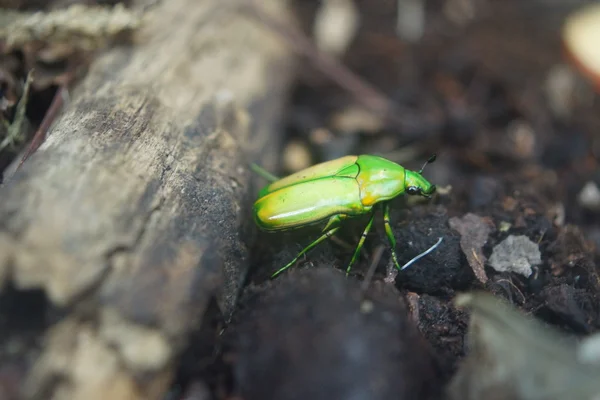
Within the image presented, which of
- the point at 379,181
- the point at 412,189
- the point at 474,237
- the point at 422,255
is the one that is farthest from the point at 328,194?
the point at 474,237

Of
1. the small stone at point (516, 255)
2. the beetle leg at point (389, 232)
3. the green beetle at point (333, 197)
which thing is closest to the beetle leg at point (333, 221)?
the green beetle at point (333, 197)

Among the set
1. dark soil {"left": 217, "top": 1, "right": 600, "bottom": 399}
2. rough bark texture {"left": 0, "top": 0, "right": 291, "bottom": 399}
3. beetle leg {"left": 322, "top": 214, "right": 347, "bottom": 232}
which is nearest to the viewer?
rough bark texture {"left": 0, "top": 0, "right": 291, "bottom": 399}

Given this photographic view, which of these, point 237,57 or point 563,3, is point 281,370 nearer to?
point 237,57

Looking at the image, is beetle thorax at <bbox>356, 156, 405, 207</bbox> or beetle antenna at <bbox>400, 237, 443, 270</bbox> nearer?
beetle antenna at <bbox>400, 237, 443, 270</bbox>

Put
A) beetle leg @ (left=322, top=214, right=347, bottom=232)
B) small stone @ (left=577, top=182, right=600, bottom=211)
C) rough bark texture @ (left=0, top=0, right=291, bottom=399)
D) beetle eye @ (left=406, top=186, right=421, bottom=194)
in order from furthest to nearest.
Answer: small stone @ (left=577, top=182, right=600, bottom=211) → beetle eye @ (left=406, top=186, right=421, bottom=194) → beetle leg @ (left=322, top=214, right=347, bottom=232) → rough bark texture @ (left=0, top=0, right=291, bottom=399)

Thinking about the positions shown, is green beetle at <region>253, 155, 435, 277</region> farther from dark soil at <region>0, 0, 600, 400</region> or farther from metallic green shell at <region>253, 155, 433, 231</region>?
dark soil at <region>0, 0, 600, 400</region>

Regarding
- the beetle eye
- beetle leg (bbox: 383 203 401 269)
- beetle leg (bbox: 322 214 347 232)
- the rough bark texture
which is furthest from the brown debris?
the rough bark texture

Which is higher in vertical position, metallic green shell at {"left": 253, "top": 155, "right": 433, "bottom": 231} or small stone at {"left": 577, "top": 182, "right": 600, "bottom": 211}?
metallic green shell at {"left": 253, "top": 155, "right": 433, "bottom": 231}
